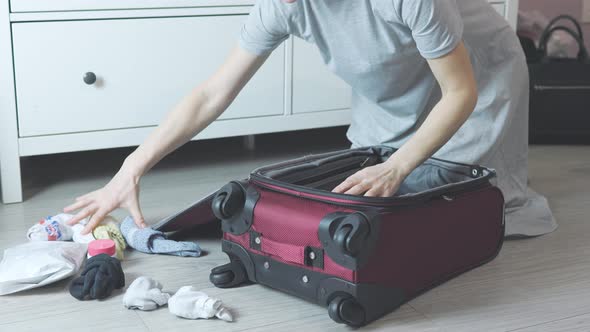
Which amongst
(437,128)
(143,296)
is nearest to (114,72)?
(143,296)

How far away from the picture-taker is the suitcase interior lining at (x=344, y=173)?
154 centimetres

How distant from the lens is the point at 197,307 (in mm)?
1301

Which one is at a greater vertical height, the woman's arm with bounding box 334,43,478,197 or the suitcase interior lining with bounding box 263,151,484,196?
the woman's arm with bounding box 334,43,478,197

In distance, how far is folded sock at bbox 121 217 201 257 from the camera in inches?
61.9

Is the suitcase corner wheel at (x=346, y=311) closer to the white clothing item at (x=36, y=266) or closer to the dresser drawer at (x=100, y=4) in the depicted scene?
the white clothing item at (x=36, y=266)

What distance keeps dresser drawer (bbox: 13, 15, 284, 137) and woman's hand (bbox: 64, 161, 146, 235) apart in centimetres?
44

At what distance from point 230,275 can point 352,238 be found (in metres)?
0.30

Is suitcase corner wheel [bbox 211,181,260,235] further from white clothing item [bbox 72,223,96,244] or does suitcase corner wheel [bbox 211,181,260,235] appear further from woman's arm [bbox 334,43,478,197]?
white clothing item [bbox 72,223,96,244]

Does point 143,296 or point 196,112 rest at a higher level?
point 196,112

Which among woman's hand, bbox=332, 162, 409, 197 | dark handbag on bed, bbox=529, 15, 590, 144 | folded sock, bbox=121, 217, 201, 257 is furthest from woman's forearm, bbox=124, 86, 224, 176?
dark handbag on bed, bbox=529, 15, 590, 144

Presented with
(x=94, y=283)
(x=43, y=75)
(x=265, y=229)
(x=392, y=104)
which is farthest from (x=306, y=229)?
(x=43, y=75)

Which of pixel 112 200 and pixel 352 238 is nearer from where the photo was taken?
pixel 352 238

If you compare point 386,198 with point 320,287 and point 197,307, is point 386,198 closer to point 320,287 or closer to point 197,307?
point 320,287

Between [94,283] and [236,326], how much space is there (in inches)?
10.2
